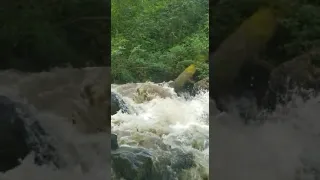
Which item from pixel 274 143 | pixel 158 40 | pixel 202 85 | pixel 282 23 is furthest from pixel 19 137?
pixel 282 23

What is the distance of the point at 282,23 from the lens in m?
3.67

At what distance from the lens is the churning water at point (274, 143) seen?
11.9 ft

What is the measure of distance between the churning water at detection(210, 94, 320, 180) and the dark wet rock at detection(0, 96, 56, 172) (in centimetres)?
134

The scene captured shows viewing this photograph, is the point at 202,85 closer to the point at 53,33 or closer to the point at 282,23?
the point at 282,23

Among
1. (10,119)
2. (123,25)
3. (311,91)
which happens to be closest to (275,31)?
(311,91)

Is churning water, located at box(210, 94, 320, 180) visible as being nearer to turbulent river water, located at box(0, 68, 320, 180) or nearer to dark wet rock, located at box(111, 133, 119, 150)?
turbulent river water, located at box(0, 68, 320, 180)

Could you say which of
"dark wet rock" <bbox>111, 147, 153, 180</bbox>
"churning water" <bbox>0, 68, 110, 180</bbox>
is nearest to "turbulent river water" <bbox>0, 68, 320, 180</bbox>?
"churning water" <bbox>0, 68, 110, 180</bbox>

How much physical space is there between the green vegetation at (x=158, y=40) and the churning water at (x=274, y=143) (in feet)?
2.88

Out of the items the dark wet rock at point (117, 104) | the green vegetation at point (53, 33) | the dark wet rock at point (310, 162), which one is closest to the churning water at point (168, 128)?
the dark wet rock at point (117, 104)

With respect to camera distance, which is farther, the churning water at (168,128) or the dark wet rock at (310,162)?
the churning water at (168,128)

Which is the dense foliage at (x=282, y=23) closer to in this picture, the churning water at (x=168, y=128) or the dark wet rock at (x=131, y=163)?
the churning water at (x=168, y=128)

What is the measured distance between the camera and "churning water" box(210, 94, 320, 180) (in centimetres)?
364

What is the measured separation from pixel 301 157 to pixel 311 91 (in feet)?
1.77

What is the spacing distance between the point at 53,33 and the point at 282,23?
184 cm
